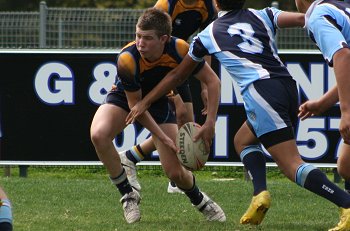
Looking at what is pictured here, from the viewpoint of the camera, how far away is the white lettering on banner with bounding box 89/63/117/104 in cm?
1198

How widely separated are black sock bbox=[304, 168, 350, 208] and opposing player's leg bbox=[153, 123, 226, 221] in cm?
128

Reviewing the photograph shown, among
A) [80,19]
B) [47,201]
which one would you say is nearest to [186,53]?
[47,201]

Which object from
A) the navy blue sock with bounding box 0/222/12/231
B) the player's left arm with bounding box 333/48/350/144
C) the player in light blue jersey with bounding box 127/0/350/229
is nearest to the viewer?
the navy blue sock with bounding box 0/222/12/231

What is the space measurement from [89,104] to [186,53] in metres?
4.33

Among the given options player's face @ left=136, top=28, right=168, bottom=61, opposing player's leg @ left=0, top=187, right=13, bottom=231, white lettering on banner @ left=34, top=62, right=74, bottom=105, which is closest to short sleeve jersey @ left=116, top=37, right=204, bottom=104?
player's face @ left=136, top=28, right=168, bottom=61

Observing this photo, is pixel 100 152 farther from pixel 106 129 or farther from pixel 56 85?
pixel 56 85

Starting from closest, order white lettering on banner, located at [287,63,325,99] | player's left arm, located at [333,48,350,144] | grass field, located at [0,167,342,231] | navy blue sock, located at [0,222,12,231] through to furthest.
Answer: navy blue sock, located at [0,222,12,231]
player's left arm, located at [333,48,350,144]
grass field, located at [0,167,342,231]
white lettering on banner, located at [287,63,325,99]

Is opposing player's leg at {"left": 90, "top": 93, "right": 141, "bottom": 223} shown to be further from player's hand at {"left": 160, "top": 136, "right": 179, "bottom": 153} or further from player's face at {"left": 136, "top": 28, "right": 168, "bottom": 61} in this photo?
player's face at {"left": 136, "top": 28, "right": 168, "bottom": 61}

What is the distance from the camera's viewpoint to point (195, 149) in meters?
7.72

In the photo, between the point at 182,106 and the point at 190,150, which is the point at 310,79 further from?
the point at 190,150

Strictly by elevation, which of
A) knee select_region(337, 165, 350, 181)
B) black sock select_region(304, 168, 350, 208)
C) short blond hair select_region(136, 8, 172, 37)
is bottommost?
knee select_region(337, 165, 350, 181)

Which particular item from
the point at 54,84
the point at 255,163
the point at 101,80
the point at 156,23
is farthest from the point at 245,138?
the point at 54,84

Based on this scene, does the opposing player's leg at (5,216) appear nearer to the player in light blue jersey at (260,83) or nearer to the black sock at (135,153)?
the player in light blue jersey at (260,83)

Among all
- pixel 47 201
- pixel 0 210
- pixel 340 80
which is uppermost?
pixel 340 80
